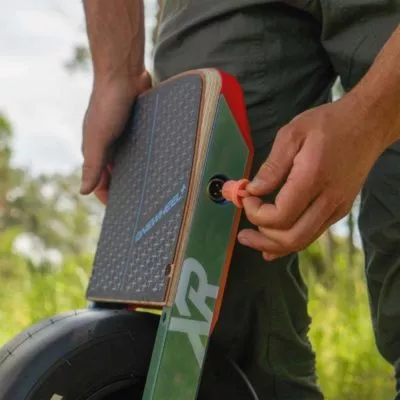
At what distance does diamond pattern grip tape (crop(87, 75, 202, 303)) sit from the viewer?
1042 mm

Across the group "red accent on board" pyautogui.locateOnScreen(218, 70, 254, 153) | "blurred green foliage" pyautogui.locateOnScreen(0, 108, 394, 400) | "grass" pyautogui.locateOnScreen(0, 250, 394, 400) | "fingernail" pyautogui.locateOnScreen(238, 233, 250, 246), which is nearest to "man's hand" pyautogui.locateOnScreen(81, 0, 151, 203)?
"red accent on board" pyautogui.locateOnScreen(218, 70, 254, 153)

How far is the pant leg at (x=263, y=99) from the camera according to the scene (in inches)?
46.2

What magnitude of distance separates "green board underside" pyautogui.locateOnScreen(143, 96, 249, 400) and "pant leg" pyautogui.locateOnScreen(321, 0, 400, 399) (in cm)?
21

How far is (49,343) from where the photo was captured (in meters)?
0.98

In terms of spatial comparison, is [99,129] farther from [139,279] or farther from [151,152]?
[139,279]

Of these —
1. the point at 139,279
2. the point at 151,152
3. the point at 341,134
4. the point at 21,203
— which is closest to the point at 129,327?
the point at 139,279

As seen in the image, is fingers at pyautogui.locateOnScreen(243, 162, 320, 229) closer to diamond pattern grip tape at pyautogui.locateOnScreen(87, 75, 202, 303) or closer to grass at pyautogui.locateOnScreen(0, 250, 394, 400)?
diamond pattern grip tape at pyautogui.locateOnScreen(87, 75, 202, 303)

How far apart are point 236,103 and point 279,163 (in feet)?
0.61

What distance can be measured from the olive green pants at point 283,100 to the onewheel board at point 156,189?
111mm

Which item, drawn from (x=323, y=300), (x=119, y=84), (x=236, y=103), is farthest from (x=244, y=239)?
(x=323, y=300)

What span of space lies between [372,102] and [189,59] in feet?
1.33

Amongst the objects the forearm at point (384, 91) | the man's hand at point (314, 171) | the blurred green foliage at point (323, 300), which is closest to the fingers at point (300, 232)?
the man's hand at point (314, 171)

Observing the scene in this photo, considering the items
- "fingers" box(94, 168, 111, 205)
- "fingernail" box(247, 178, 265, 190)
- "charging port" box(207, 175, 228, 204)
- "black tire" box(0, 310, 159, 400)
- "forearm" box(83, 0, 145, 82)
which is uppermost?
"forearm" box(83, 0, 145, 82)

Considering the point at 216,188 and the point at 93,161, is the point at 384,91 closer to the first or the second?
the point at 216,188
